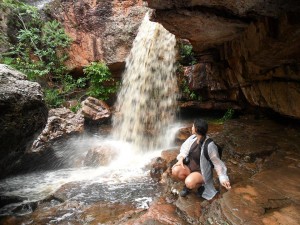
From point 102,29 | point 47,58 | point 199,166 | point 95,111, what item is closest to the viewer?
point 199,166

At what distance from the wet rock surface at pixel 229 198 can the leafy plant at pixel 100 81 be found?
5.60m

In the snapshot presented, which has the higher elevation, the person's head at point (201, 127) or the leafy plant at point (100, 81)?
the leafy plant at point (100, 81)

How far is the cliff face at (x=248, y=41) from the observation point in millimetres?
4836

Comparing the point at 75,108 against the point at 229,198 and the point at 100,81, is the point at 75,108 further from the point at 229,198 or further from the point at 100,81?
the point at 229,198

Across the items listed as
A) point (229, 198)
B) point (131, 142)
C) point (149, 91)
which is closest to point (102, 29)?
point (149, 91)

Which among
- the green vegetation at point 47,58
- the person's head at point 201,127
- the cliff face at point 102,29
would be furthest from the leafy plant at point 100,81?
the person's head at point 201,127

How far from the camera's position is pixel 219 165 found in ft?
14.8

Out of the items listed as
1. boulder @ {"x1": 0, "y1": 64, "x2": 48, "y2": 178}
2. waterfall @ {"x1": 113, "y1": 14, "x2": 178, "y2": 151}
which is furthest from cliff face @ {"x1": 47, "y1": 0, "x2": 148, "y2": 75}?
boulder @ {"x1": 0, "y1": 64, "x2": 48, "y2": 178}

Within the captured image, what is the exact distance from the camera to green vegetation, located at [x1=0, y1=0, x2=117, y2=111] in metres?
12.2

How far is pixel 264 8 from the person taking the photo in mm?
4660

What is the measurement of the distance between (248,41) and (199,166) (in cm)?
331

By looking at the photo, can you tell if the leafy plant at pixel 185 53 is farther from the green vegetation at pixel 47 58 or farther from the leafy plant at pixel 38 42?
the leafy plant at pixel 38 42

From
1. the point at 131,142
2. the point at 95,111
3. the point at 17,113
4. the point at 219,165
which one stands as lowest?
the point at 131,142

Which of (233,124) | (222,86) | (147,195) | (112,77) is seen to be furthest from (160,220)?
(112,77)
